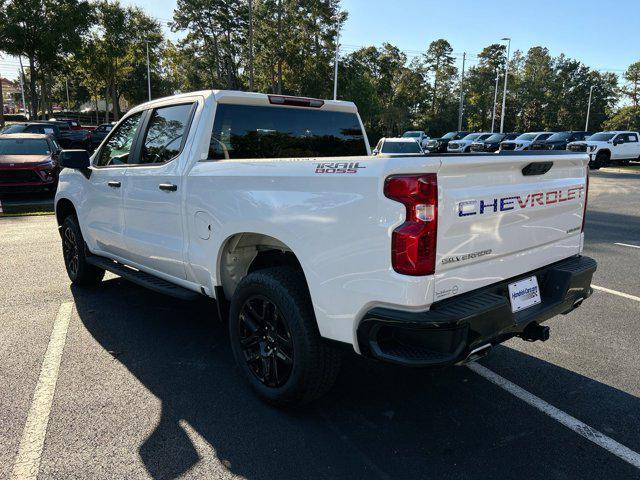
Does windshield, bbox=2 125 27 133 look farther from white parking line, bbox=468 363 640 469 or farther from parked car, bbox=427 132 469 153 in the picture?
white parking line, bbox=468 363 640 469

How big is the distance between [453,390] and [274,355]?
1246mm

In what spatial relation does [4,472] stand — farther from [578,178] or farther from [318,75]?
[318,75]

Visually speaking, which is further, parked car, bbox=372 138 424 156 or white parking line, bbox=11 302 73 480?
parked car, bbox=372 138 424 156

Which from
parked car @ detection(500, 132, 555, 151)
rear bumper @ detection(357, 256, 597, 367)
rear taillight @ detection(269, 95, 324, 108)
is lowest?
rear bumper @ detection(357, 256, 597, 367)

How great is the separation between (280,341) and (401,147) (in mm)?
15109

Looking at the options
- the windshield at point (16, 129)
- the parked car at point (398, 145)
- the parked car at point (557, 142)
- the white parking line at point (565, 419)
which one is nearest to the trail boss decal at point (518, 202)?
the white parking line at point (565, 419)

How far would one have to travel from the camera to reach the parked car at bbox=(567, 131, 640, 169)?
25781 mm

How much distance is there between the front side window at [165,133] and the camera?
3.91 metres

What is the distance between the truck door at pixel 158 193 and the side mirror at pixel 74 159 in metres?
0.76

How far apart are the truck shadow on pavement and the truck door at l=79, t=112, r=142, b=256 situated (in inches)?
43.4

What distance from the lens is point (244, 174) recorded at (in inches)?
122

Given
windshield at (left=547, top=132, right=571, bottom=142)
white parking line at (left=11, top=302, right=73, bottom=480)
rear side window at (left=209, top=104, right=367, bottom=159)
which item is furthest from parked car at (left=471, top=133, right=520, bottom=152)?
white parking line at (left=11, top=302, right=73, bottom=480)

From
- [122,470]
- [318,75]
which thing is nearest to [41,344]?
[122,470]

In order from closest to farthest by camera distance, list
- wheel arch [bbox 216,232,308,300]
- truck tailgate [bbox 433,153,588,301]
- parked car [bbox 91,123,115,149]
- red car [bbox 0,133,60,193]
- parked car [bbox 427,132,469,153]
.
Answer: truck tailgate [bbox 433,153,588,301]
wheel arch [bbox 216,232,308,300]
red car [bbox 0,133,60,193]
parked car [bbox 91,123,115,149]
parked car [bbox 427,132,469,153]
